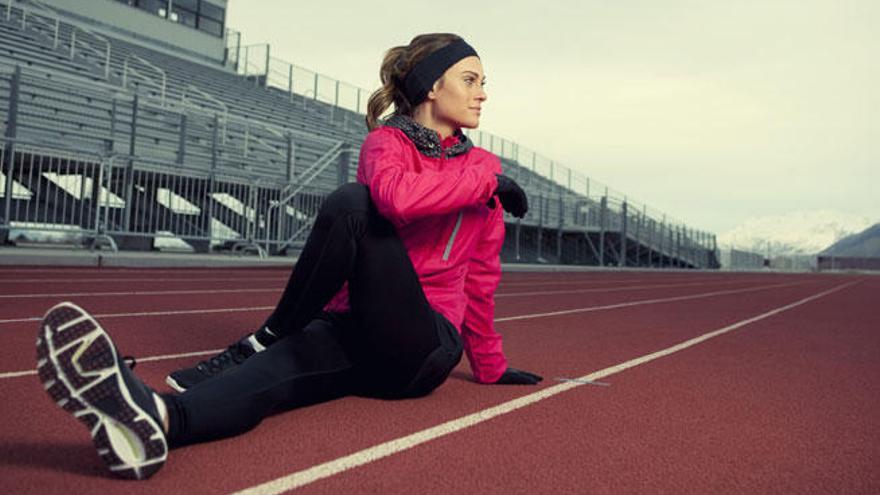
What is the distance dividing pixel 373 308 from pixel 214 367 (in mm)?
581

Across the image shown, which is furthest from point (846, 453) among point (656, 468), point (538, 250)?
point (538, 250)

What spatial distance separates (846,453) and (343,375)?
1.54 metres

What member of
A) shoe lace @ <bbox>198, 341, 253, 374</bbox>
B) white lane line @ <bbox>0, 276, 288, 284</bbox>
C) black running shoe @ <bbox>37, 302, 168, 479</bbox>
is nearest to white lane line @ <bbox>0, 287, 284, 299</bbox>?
white lane line @ <bbox>0, 276, 288, 284</bbox>

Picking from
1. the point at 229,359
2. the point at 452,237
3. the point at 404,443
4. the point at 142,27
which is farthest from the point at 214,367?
the point at 142,27

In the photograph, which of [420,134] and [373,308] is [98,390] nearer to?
[373,308]

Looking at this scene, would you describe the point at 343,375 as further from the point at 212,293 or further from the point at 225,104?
the point at 225,104

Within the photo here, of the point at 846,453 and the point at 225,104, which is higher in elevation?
the point at 225,104

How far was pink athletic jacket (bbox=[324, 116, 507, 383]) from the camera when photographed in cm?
209

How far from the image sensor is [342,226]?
2.09 meters

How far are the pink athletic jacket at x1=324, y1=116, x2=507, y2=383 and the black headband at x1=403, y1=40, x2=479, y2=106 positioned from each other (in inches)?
4.9

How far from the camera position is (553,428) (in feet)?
7.50

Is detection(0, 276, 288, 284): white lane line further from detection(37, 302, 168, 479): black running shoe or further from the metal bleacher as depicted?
detection(37, 302, 168, 479): black running shoe

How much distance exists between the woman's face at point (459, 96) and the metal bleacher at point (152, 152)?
8.87 metres

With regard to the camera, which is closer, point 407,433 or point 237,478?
point 237,478
